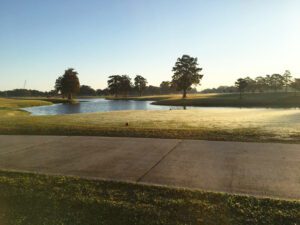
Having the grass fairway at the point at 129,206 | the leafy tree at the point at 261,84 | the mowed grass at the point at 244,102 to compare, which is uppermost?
the leafy tree at the point at 261,84

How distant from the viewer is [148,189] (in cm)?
508

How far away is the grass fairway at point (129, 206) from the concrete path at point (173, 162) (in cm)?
49

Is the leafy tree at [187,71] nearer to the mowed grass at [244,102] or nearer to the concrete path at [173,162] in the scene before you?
the mowed grass at [244,102]

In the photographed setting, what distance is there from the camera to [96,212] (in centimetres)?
419

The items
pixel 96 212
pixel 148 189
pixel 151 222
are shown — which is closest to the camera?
pixel 151 222

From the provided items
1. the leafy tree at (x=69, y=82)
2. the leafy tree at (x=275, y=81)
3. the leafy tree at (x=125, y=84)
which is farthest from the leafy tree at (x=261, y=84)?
the leafy tree at (x=69, y=82)

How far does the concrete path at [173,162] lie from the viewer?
5.37m

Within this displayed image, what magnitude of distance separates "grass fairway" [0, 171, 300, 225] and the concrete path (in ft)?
1.61

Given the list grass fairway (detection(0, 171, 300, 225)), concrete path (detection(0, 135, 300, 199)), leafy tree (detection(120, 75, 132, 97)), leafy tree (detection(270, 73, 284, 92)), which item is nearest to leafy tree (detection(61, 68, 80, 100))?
→ leafy tree (detection(120, 75, 132, 97))

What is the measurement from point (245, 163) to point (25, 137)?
26.6ft

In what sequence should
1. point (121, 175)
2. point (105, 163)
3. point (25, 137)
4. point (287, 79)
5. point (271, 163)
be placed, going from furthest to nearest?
point (287, 79), point (25, 137), point (105, 163), point (271, 163), point (121, 175)

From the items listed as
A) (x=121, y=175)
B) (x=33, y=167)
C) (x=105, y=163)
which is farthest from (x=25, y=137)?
(x=121, y=175)

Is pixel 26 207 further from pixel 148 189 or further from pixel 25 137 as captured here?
pixel 25 137

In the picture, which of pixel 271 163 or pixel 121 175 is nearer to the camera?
pixel 121 175
